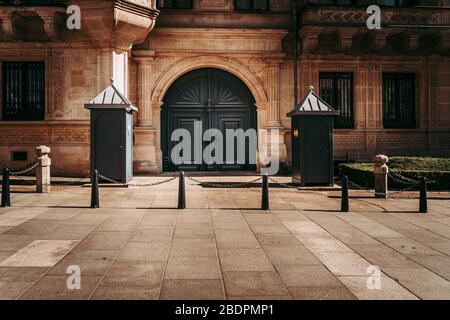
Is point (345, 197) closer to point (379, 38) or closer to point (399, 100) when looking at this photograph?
point (379, 38)

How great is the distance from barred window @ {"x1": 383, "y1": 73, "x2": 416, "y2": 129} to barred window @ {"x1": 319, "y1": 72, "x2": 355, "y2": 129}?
1.51m

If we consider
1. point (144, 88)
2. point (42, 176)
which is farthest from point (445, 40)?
point (42, 176)

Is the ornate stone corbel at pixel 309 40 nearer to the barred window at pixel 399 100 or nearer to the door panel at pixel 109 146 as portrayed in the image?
the barred window at pixel 399 100

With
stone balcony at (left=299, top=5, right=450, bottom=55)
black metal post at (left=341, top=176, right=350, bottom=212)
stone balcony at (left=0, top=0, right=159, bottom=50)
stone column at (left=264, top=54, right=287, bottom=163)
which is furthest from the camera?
stone column at (left=264, top=54, right=287, bottom=163)

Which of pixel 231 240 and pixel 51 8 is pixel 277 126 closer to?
pixel 51 8

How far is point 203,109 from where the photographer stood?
17984mm

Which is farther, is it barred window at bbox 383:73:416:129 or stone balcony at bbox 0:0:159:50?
barred window at bbox 383:73:416:129

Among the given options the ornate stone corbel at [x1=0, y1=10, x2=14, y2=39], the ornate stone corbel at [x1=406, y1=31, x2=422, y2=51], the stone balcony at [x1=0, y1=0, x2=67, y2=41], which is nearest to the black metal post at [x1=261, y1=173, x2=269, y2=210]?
the stone balcony at [x1=0, y1=0, x2=67, y2=41]

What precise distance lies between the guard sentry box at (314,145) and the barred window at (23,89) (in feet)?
33.0

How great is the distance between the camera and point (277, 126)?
17.5 m

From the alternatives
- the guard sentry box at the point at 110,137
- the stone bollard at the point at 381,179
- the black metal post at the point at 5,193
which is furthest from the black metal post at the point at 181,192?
the stone bollard at the point at 381,179

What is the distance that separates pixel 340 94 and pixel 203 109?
234 inches

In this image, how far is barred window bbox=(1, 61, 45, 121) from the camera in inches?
651

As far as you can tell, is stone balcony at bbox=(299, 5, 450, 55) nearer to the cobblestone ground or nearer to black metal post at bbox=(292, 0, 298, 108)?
black metal post at bbox=(292, 0, 298, 108)
